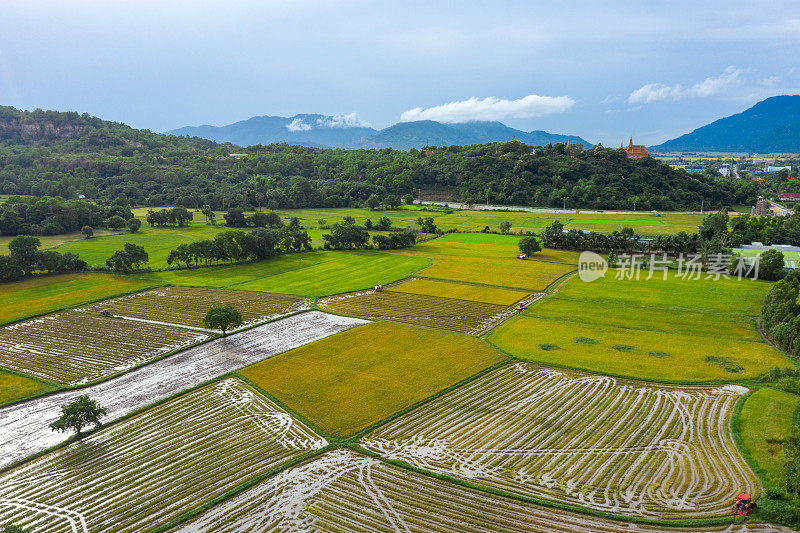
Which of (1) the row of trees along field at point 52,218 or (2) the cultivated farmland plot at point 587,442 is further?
(1) the row of trees along field at point 52,218

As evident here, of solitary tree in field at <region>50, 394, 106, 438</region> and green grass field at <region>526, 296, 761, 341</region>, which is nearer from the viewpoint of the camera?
solitary tree in field at <region>50, 394, 106, 438</region>

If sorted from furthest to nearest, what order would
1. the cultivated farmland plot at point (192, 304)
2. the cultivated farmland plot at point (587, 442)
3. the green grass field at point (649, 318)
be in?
the cultivated farmland plot at point (192, 304) → the green grass field at point (649, 318) → the cultivated farmland plot at point (587, 442)

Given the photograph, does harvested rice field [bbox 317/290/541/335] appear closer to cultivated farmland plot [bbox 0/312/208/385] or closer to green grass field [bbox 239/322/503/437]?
green grass field [bbox 239/322/503/437]

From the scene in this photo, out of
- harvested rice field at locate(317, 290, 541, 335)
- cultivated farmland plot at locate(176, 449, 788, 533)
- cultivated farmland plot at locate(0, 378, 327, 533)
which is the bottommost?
cultivated farmland plot at locate(176, 449, 788, 533)

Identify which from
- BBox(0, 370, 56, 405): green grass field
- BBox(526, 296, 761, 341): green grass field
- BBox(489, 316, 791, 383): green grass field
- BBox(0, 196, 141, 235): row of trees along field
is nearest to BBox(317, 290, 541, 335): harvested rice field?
BBox(489, 316, 791, 383): green grass field

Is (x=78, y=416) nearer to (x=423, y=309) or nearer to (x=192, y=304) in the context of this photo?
(x=192, y=304)

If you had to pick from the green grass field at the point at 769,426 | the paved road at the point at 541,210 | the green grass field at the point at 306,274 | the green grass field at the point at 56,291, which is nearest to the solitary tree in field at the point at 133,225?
the green grass field at the point at 56,291

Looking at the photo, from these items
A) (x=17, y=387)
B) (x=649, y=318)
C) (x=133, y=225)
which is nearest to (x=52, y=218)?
(x=133, y=225)

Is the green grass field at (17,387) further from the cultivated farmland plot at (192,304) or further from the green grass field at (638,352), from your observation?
the green grass field at (638,352)

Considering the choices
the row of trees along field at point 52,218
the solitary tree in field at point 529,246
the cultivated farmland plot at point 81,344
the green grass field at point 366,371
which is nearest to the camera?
the green grass field at point 366,371
